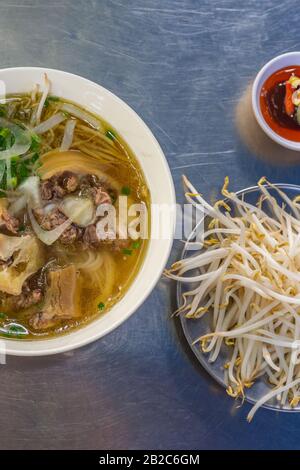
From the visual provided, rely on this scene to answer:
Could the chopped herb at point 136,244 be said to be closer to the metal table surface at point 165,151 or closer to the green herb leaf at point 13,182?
the metal table surface at point 165,151

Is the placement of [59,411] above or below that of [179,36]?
below

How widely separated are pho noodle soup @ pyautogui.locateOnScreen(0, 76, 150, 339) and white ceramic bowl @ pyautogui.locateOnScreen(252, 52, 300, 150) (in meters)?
0.62

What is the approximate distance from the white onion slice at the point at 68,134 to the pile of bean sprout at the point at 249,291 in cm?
53

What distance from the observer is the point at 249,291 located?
216 centimetres

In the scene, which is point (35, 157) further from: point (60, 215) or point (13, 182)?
point (60, 215)

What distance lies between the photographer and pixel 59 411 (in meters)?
2.29

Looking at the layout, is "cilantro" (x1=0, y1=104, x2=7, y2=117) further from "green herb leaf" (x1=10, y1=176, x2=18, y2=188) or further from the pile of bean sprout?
the pile of bean sprout

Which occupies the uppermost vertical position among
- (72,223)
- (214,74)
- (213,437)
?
(214,74)

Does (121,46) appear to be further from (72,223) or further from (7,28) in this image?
(72,223)

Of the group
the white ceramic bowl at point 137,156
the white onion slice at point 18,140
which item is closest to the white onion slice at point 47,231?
the white onion slice at point 18,140

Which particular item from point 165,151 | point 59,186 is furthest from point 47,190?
point 165,151

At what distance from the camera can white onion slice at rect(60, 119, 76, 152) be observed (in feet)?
6.79

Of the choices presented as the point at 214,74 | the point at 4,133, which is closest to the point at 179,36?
the point at 214,74

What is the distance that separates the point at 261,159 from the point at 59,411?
140cm
